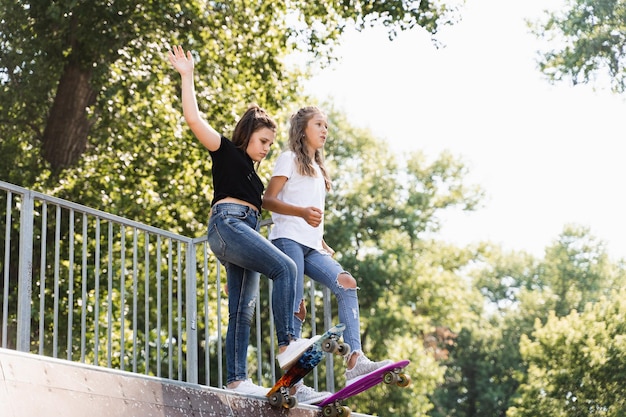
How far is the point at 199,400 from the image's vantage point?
4707mm

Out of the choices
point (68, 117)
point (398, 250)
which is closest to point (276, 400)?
point (68, 117)

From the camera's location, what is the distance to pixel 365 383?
5277 mm

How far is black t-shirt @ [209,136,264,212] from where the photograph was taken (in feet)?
17.0

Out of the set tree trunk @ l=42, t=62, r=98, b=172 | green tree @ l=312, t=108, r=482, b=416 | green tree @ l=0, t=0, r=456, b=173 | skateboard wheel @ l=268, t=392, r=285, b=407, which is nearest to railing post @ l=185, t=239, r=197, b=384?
skateboard wheel @ l=268, t=392, r=285, b=407

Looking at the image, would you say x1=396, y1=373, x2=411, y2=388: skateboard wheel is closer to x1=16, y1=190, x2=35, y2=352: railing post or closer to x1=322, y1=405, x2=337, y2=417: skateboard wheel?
x1=322, y1=405, x2=337, y2=417: skateboard wheel

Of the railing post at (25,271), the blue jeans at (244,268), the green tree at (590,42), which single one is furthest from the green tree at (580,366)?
the railing post at (25,271)

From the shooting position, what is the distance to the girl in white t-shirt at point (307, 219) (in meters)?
5.38

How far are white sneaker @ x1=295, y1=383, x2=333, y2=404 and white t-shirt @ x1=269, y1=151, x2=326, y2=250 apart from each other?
2.65 ft

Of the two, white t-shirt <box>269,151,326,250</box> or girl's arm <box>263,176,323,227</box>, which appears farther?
white t-shirt <box>269,151,326,250</box>

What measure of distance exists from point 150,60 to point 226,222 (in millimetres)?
10338

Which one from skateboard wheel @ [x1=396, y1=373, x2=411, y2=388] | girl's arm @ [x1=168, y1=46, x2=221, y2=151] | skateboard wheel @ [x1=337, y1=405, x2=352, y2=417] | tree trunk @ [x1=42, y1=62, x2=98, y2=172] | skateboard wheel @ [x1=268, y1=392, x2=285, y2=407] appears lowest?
skateboard wheel @ [x1=268, y1=392, x2=285, y2=407]

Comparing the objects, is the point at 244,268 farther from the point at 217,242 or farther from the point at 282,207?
the point at 282,207

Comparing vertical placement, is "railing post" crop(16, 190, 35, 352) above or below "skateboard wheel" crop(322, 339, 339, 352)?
above

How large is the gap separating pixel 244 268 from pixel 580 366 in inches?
947
